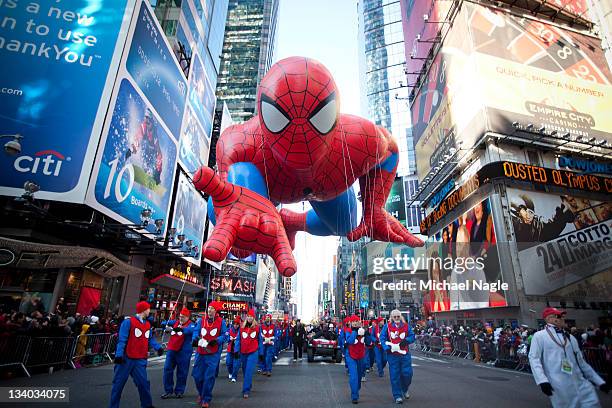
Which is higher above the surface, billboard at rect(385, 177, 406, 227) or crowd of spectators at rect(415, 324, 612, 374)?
billboard at rect(385, 177, 406, 227)

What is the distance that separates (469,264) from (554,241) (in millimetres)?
5148

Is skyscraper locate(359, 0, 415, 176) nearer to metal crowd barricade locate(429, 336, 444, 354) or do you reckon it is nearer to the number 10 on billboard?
metal crowd barricade locate(429, 336, 444, 354)

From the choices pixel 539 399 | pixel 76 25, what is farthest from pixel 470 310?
pixel 76 25

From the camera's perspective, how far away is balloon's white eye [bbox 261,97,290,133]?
5072mm

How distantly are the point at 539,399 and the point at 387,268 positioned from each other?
165ft

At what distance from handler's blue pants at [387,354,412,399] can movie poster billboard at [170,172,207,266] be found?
1645 centimetres

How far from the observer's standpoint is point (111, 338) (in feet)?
37.0

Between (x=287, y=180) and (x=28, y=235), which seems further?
(x=28, y=235)

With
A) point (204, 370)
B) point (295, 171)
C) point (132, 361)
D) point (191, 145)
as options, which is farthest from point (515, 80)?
point (132, 361)

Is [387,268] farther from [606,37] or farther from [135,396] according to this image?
[135,396]

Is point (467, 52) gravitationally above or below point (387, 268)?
above

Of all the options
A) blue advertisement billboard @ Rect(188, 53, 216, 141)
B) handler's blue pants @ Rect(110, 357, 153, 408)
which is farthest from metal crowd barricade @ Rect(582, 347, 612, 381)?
blue advertisement billboard @ Rect(188, 53, 216, 141)

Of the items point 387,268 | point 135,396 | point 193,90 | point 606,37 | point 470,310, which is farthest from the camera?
point 387,268

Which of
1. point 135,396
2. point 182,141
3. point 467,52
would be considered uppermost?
point 467,52
